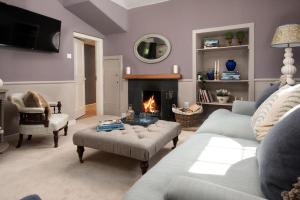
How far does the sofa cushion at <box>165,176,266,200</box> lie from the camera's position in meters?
0.71

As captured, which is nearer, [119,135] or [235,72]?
[119,135]

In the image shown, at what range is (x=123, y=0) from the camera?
15.6ft

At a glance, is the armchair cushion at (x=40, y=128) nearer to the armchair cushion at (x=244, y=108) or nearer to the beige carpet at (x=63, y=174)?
the beige carpet at (x=63, y=174)

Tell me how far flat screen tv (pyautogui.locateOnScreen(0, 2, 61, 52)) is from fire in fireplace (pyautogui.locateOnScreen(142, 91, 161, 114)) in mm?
2090

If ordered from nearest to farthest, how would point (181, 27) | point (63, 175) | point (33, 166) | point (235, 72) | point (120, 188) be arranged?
1. point (120, 188)
2. point (63, 175)
3. point (33, 166)
4. point (235, 72)
5. point (181, 27)

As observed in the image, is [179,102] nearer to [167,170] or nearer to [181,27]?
[181,27]

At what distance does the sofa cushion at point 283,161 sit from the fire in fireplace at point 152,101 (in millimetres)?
3810

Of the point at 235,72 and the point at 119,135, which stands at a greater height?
the point at 235,72

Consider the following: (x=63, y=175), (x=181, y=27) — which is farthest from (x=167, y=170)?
(x=181, y=27)

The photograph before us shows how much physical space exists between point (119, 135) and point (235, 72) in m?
2.65

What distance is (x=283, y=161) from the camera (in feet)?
2.40

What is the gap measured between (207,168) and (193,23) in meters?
3.63

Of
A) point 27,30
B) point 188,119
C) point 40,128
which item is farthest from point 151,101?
point 27,30

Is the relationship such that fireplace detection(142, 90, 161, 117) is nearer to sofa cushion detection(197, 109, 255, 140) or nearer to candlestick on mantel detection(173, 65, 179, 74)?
candlestick on mantel detection(173, 65, 179, 74)
